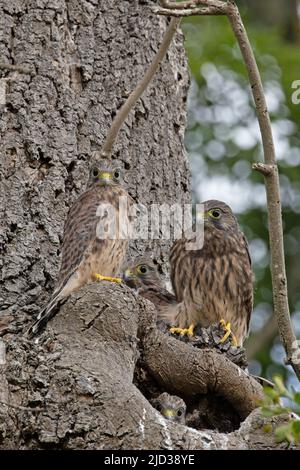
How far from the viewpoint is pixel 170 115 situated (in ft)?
21.4

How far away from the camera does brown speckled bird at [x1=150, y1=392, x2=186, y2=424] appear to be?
4.88m

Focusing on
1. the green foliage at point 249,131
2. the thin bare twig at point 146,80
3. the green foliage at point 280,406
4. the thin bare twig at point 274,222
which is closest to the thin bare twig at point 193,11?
the thin bare twig at point 274,222

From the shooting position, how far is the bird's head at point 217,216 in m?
6.34

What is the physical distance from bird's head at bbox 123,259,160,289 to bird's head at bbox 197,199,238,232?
394 mm

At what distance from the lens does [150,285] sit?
641cm

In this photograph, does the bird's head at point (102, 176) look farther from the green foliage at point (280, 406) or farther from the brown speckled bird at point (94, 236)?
the green foliage at point (280, 406)

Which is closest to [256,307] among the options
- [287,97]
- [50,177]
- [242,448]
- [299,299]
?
[299,299]

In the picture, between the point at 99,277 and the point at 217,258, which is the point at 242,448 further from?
the point at 217,258

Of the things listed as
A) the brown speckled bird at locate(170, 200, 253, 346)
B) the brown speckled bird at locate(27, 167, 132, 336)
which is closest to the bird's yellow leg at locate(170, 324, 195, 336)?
the brown speckled bird at locate(170, 200, 253, 346)

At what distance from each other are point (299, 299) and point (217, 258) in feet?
10.9

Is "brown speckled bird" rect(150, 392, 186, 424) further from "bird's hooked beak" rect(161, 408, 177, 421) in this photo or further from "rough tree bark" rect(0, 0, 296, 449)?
"rough tree bark" rect(0, 0, 296, 449)

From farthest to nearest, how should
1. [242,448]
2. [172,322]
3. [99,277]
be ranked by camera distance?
[172,322]
[99,277]
[242,448]

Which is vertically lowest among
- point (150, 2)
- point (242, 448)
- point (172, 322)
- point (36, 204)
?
point (242, 448)

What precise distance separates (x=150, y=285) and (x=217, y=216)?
562mm
